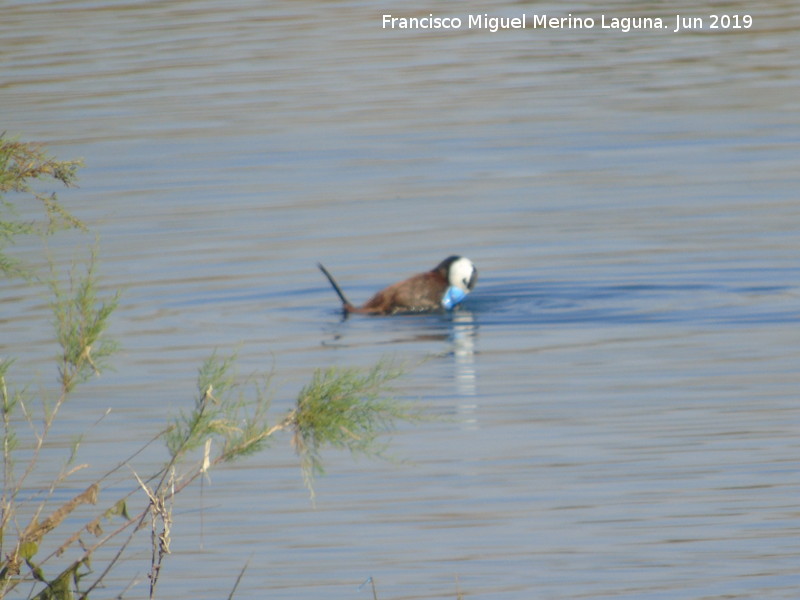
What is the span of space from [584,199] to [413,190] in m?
1.77

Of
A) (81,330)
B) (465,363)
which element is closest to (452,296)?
(465,363)

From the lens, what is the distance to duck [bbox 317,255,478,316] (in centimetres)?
1129

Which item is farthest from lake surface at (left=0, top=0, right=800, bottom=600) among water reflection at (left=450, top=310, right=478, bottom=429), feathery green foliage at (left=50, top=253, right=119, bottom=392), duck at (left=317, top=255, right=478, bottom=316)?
feathery green foliage at (left=50, top=253, right=119, bottom=392)

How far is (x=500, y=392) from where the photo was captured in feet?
30.1

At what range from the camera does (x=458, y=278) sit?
11328mm

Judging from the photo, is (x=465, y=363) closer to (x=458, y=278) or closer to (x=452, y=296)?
(x=458, y=278)

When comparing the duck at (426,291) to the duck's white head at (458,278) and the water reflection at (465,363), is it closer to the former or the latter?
the duck's white head at (458,278)

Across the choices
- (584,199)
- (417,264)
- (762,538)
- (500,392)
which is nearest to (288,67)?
(584,199)

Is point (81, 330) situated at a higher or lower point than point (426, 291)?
higher

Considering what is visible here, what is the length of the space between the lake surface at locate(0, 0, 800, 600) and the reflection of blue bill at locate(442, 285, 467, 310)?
0.55 feet

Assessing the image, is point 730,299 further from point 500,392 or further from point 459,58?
point 459,58

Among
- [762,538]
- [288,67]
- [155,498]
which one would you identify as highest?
[288,67]

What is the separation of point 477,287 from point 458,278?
0.85 m

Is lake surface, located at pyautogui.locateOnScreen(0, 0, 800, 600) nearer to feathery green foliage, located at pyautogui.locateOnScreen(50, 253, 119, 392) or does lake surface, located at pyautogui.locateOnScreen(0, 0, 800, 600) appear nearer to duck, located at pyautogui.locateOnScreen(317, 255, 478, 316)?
duck, located at pyautogui.locateOnScreen(317, 255, 478, 316)
